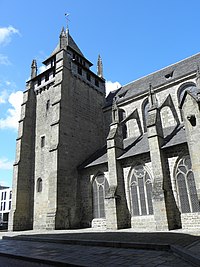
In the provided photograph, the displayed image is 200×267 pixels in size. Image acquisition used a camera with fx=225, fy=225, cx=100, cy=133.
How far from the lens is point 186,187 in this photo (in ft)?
42.8

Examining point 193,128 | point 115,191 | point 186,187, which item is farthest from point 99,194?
point 193,128

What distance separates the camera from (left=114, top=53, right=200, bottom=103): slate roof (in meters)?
19.5

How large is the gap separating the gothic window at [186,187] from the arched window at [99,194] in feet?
18.0

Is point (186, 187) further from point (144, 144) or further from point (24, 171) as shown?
point (24, 171)

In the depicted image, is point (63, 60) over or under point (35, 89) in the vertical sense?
over

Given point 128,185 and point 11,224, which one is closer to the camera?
point 128,185

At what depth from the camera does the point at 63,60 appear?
2095 cm

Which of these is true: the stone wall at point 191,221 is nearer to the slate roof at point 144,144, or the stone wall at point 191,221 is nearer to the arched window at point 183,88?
the slate roof at point 144,144

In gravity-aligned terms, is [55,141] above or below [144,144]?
above

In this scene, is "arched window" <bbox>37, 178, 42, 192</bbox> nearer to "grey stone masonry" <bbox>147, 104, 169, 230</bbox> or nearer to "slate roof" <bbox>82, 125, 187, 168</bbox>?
"slate roof" <bbox>82, 125, 187, 168</bbox>

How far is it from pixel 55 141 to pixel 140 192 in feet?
25.1

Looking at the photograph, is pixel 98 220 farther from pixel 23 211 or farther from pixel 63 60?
pixel 63 60

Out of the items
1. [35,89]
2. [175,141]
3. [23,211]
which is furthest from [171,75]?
[23,211]

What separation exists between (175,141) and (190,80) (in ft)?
23.1
